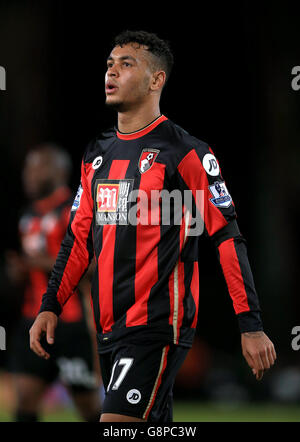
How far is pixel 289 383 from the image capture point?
11516 millimetres

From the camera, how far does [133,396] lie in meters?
3.34

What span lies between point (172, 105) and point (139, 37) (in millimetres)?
9142

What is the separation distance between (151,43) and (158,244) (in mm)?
1005

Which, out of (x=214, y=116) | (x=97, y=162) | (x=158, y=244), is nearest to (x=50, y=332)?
(x=158, y=244)

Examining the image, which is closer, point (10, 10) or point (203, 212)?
point (203, 212)

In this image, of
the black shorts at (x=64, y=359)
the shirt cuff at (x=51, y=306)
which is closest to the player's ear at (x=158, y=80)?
the shirt cuff at (x=51, y=306)

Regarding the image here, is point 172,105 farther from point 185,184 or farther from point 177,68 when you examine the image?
point 185,184

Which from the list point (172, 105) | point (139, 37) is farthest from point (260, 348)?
point (172, 105)

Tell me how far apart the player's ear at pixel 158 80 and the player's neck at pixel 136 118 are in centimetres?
10

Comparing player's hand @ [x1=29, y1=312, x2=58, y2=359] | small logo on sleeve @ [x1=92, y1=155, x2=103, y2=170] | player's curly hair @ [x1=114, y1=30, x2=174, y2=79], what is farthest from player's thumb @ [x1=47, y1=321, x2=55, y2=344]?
player's curly hair @ [x1=114, y1=30, x2=174, y2=79]

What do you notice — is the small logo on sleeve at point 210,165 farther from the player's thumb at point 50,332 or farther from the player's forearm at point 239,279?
the player's thumb at point 50,332

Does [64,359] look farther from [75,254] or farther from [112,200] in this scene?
[112,200]

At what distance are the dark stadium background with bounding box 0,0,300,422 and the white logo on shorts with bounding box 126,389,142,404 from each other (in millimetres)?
7727

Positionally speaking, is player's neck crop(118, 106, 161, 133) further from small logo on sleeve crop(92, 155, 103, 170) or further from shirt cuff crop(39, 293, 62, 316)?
shirt cuff crop(39, 293, 62, 316)
